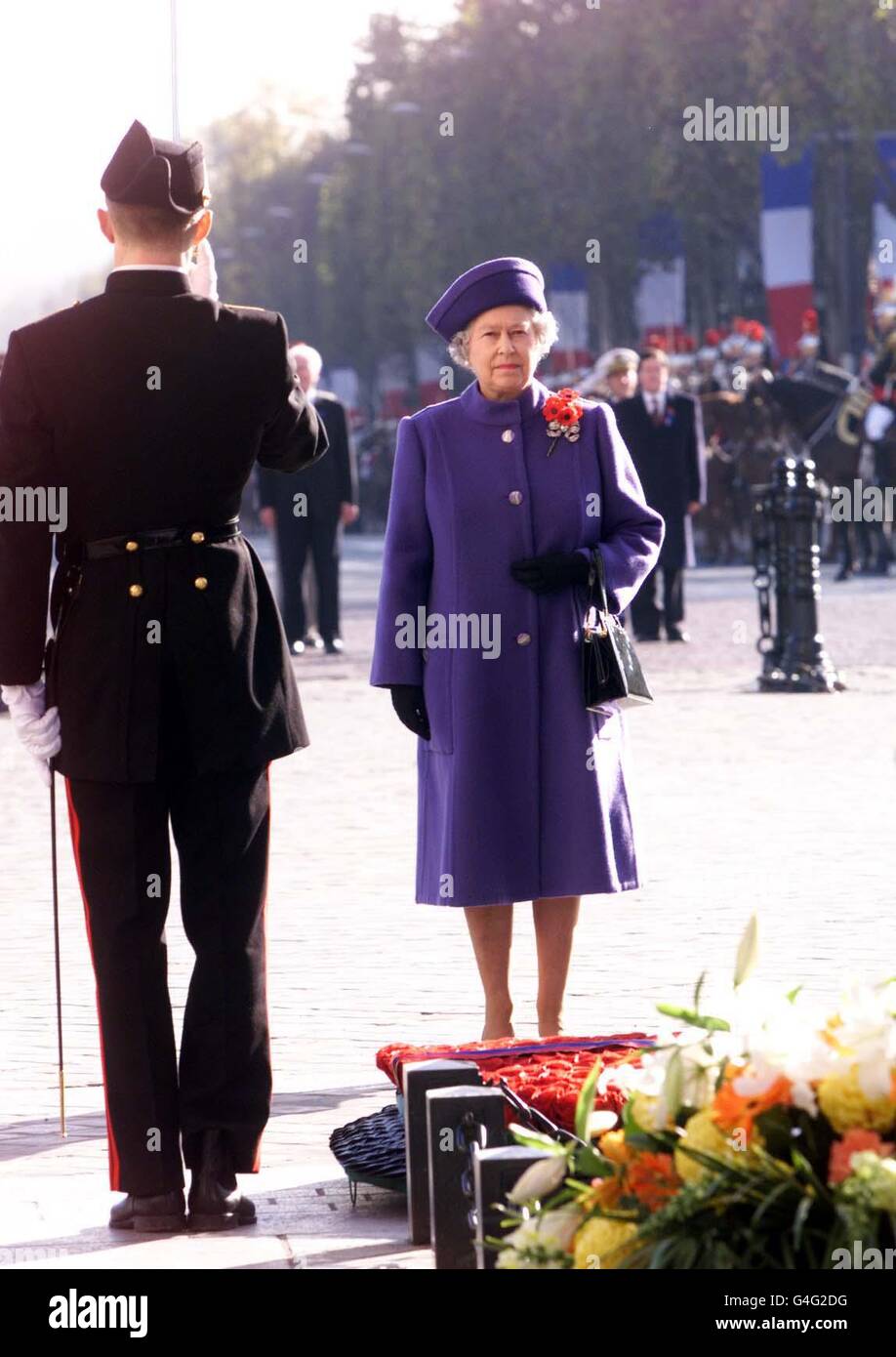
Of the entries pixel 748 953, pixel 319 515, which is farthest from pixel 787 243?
pixel 748 953

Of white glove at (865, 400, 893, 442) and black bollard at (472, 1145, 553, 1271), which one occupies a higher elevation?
→ white glove at (865, 400, 893, 442)

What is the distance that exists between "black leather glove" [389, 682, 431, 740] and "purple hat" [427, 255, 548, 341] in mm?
750

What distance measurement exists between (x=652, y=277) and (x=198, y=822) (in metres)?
46.4

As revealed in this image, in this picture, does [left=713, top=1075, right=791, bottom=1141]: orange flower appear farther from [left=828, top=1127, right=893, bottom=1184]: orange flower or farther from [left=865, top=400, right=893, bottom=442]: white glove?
[left=865, top=400, right=893, bottom=442]: white glove

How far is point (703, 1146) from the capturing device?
115 inches

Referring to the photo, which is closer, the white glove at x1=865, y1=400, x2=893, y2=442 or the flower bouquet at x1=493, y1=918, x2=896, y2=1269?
the flower bouquet at x1=493, y1=918, x2=896, y2=1269

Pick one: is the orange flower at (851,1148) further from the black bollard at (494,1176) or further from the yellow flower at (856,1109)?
the black bollard at (494,1176)

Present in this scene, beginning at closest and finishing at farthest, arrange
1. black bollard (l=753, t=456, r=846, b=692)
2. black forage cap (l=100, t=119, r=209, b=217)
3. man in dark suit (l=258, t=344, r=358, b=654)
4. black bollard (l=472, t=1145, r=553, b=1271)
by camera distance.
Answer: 1. black bollard (l=472, t=1145, r=553, b=1271)
2. black forage cap (l=100, t=119, r=209, b=217)
3. black bollard (l=753, t=456, r=846, b=692)
4. man in dark suit (l=258, t=344, r=358, b=654)

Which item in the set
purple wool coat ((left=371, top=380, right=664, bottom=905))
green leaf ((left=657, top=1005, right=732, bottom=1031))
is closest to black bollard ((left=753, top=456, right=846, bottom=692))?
purple wool coat ((left=371, top=380, right=664, bottom=905))

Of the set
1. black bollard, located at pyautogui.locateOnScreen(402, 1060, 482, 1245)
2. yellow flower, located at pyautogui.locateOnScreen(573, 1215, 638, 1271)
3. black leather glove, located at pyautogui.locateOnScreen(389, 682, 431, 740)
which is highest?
black leather glove, located at pyautogui.locateOnScreen(389, 682, 431, 740)

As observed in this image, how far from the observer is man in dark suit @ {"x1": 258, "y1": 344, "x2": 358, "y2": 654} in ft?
61.2

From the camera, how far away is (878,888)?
28.7 feet
